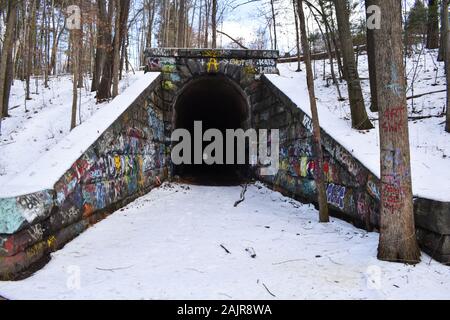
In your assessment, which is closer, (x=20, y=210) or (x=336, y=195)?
(x=20, y=210)

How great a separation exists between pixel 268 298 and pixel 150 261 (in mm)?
1925

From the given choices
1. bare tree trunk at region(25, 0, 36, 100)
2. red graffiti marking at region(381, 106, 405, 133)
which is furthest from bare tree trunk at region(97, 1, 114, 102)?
red graffiti marking at region(381, 106, 405, 133)

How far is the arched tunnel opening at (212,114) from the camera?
46.9ft

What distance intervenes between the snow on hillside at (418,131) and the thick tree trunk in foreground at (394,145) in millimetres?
520

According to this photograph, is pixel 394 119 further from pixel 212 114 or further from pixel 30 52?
pixel 30 52

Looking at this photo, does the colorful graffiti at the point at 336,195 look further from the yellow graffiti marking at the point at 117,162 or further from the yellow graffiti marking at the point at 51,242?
the yellow graffiti marking at the point at 51,242

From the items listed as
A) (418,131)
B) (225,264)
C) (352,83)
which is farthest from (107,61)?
(225,264)

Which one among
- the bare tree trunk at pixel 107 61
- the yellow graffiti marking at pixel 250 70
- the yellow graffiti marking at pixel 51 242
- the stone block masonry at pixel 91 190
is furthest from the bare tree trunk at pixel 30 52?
the yellow graffiti marking at pixel 51 242

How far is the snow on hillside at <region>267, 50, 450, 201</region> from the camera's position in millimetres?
5827

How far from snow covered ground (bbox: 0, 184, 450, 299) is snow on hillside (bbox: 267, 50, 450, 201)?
3.81 feet

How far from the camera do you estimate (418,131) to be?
8.87 metres

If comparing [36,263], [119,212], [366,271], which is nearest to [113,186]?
[119,212]

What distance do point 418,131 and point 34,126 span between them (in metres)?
13.0
